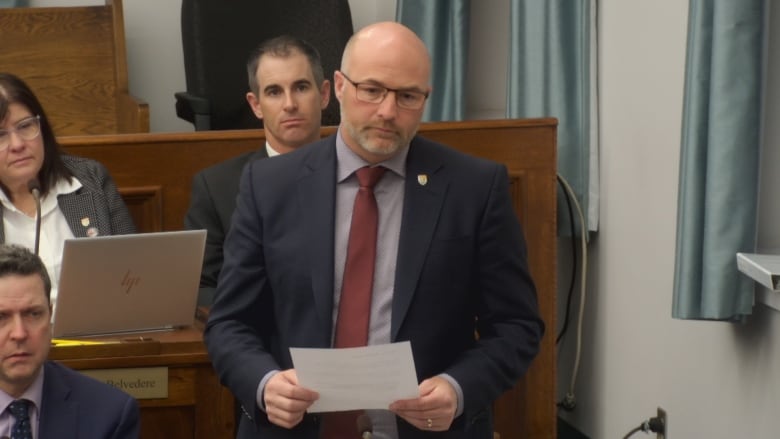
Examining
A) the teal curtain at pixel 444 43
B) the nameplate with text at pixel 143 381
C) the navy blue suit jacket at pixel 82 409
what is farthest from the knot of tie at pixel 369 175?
the teal curtain at pixel 444 43

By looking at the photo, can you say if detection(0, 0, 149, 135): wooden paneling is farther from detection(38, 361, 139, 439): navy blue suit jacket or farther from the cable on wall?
detection(38, 361, 139, 439): navy blue suit jacket

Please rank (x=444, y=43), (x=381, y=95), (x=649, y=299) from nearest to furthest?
(x=381, y=95) → (x=649, y=299) → (x=444, y=43)

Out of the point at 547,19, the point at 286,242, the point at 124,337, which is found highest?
the point at 547,19

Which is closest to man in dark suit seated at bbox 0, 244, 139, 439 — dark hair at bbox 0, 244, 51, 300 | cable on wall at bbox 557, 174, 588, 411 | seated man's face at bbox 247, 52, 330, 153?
dark hair at bbox 0, 244, 51, 300

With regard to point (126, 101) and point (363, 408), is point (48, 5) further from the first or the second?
point (363, 408)

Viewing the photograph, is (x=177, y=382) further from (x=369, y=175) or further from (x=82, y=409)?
(x=369, y=175)

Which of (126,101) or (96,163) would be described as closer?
(96,163)

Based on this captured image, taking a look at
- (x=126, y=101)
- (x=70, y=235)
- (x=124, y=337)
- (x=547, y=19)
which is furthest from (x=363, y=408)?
(x=126, y=101)

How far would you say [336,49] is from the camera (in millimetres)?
4922

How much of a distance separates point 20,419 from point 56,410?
65 millimetres

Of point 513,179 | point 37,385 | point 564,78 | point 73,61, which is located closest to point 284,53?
point 513,179

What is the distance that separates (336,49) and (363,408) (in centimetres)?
306

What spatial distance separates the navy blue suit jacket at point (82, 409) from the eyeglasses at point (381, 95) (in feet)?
2.51

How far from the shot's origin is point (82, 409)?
2393mm
